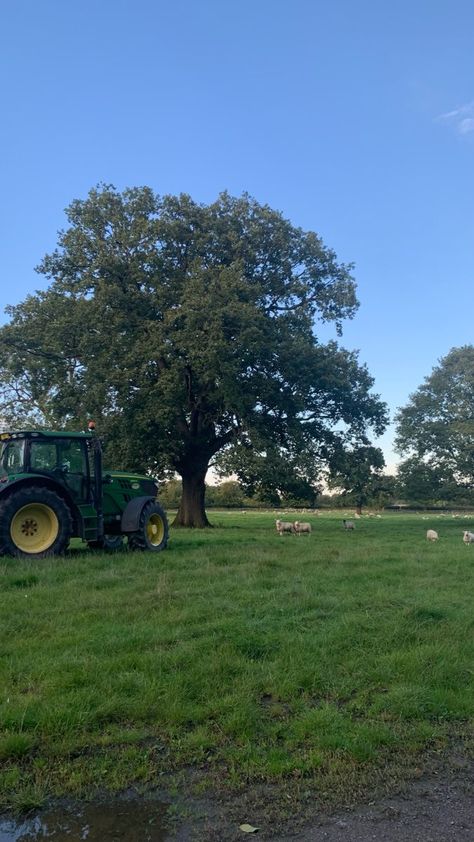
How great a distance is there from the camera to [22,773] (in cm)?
400

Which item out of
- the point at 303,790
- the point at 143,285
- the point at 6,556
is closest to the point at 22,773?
the point at 303,790

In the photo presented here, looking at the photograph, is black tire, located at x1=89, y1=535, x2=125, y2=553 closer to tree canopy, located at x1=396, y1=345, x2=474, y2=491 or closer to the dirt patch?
the dirt patch

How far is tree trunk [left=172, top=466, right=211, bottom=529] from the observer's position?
27.4 meters

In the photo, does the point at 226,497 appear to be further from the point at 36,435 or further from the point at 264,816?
the point at 264,816

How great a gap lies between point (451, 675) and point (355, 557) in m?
7.40

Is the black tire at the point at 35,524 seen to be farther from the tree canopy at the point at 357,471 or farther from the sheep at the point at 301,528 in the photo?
the tree canopy at the point at 357,471

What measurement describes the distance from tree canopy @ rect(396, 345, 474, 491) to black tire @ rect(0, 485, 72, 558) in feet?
133

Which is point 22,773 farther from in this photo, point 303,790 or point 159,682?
point 303,790

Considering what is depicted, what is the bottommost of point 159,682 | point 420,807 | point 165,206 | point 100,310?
point 420,807

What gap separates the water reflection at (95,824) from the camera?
11.2 feet

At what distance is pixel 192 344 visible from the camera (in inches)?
889

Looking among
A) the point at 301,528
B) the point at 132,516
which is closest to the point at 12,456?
the point at 132,516

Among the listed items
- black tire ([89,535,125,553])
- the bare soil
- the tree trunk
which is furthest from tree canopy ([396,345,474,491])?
the bare soil

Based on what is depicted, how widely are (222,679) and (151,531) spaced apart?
923 cm
